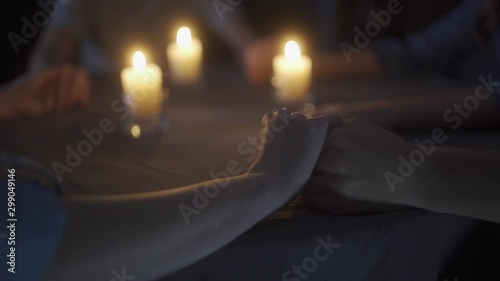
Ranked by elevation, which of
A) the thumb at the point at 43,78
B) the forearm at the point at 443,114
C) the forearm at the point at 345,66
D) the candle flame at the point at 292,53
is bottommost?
the forearm at the point at 443,114

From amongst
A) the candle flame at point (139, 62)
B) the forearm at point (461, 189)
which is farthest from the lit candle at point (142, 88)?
the forearm at point (461, 189)

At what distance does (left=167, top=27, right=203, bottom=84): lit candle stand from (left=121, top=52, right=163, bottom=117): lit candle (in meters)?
0.18

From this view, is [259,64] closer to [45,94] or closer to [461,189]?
[45,94]

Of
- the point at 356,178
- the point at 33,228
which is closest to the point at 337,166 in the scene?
the point at 356,178

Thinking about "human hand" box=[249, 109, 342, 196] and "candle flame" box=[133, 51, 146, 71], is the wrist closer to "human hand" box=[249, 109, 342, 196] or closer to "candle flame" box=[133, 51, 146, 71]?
"human hand" box=[249, 109, 342, 196]

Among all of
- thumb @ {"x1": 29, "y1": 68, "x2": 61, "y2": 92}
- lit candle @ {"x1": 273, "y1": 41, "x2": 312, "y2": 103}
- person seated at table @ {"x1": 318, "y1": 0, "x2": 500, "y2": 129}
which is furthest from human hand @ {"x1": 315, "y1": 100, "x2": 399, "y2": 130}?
thumb @ {"x1": 29, "y1": 68, "x2": 61, "y2": 92}

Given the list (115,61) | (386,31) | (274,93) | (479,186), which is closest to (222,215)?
(479,186)

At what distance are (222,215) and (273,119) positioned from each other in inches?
6.0

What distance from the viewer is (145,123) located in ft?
2.90

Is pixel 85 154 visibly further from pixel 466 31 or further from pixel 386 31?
pixel 386 31

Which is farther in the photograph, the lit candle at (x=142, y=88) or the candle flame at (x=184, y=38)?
the candle flame at (x=184, y=38)

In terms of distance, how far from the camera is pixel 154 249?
1.60 ft

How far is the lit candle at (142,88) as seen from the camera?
3.07 feet

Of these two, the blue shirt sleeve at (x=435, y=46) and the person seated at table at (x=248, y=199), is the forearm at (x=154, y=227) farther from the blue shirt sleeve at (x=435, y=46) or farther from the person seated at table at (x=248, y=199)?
the blue shirt sleeve at (x=435, y=46)
